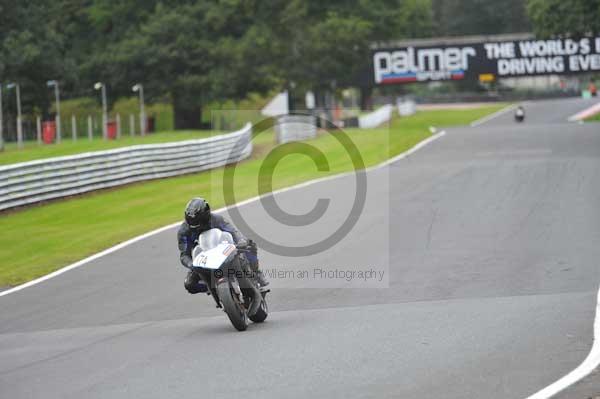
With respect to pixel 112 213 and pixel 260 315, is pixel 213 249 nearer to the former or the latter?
pixel 260 315

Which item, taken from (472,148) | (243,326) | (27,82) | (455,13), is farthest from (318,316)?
(455,13)

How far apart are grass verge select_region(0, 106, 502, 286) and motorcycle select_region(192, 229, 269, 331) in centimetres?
579

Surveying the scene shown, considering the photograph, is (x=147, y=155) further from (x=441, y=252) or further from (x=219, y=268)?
(x=219, y=268)

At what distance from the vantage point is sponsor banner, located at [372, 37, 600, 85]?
197ft

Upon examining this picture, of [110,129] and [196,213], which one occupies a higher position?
[196,213]

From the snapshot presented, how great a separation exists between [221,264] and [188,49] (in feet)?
161

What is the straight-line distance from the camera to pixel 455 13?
429ft

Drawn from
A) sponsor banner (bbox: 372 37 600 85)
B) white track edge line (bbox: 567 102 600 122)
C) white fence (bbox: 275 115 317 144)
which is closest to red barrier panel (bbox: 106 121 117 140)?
white fence (bbox: 275 115 317 144)

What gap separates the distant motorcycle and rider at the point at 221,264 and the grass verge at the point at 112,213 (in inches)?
222

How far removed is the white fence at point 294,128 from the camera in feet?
144

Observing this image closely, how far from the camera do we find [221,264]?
405 inches

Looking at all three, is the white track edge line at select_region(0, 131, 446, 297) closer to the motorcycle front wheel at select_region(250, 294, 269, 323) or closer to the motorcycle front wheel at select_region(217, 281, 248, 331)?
the motorcycle front wheel at select_region(250, 294, 269, 323)

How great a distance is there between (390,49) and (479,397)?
55968 millimetres

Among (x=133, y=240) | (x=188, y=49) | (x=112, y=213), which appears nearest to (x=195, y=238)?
(x=133, y=240)
